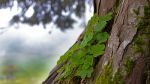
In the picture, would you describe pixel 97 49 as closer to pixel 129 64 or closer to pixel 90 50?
pixel 90 50

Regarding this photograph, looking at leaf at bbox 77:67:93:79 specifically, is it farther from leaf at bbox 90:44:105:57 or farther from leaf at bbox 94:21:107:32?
leaf at bbox 94:21:107:32

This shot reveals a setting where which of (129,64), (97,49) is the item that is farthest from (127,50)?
(97,49)

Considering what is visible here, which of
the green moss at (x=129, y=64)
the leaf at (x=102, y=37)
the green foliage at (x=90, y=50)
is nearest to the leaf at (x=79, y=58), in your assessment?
the green foliage at (x=90, y=50)

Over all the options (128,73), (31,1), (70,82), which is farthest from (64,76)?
(31,1)

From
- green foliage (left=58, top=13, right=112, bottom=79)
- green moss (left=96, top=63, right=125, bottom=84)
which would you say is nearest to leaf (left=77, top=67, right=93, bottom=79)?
green foliage (left=58, top=13, right=112, bottom=79)

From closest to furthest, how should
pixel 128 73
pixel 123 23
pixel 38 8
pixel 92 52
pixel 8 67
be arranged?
pixel 128 73 → pixel 123 23 → pixel 92 52 → pixel 38 8 → pixel 8 67

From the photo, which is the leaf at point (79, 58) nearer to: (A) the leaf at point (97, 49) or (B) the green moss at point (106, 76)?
(A) the leaf at point (97, 49)

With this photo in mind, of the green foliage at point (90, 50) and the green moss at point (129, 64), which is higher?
the green foliage at point (90, 50)

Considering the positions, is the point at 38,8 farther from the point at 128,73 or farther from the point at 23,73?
the point at 128,73
